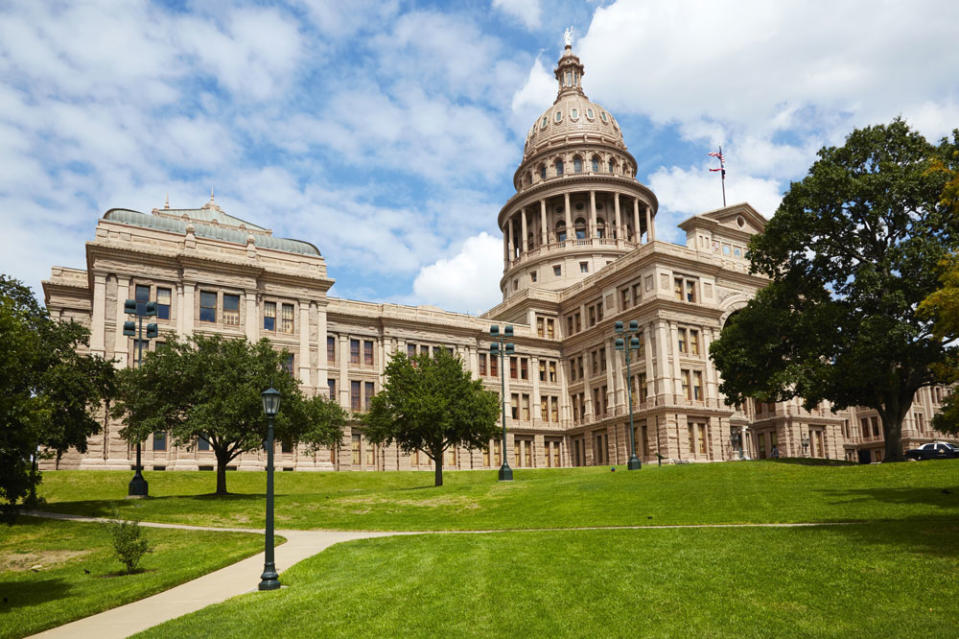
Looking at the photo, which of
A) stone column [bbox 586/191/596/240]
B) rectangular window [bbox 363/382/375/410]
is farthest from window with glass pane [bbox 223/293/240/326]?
stone column [bbox 586/191/596/240]

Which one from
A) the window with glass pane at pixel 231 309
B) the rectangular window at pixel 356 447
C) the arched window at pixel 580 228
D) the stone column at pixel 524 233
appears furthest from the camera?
the stone column at pixel 524 233

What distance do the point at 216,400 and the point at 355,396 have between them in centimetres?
3002

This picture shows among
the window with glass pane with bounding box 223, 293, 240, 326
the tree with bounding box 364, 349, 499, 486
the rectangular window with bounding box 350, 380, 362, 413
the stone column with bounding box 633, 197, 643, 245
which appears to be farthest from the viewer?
the stone column with bounding box 633, 197, 643, 245

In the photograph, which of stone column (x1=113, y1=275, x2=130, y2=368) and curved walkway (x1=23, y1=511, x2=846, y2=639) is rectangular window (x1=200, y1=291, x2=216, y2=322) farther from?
curved walkway (x1=23, y1=511, x2=846, y2=639)

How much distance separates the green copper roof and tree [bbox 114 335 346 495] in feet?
73.8

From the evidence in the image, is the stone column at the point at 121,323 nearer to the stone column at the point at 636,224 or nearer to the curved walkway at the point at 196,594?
the curved walkway at the point at 196,594

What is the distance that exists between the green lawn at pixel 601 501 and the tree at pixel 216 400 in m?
3.19

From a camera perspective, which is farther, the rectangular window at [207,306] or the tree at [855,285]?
the rectangular window at [207,306]

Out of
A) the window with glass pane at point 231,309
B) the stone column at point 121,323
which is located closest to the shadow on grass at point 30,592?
the stone column at point 121,323

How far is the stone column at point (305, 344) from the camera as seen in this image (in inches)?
A: 2221

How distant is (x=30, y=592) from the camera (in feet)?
51.8

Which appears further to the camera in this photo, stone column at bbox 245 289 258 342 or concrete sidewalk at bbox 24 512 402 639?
stone column at bbox 245 289 258 342

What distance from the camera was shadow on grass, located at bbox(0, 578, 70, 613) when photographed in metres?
14.5

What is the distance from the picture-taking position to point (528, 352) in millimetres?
73188
